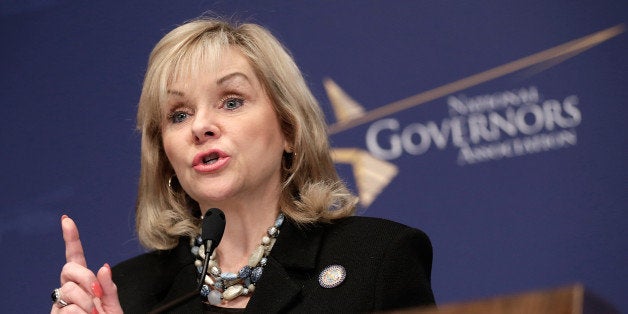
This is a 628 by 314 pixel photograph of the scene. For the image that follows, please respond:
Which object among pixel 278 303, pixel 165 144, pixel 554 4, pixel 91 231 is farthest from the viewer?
pixel 91 231

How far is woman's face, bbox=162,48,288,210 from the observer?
6.87 ft

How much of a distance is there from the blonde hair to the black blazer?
0.23 ft

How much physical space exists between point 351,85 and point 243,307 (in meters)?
1.03

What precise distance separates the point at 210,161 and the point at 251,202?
0.15m

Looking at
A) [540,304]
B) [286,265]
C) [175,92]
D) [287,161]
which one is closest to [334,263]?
[286,265]

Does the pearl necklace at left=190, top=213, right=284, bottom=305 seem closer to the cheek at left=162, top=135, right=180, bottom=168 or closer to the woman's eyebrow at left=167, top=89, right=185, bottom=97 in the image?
the cheek at left=162, top=135, right=180, bottom=168

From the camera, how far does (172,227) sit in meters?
2.33

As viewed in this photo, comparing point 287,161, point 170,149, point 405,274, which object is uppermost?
point 170,149

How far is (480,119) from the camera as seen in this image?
2.74m

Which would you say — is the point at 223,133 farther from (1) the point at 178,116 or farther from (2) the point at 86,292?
(2) the point at 86,292

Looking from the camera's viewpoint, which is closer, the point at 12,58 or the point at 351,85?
the point at 351,85

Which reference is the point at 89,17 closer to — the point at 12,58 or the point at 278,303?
the point at 12,58

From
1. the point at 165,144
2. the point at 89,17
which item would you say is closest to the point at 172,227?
the point at 165,144

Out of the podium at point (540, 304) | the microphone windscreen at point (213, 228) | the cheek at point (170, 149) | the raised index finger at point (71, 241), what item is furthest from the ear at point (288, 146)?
the podium at point (540, 304)
